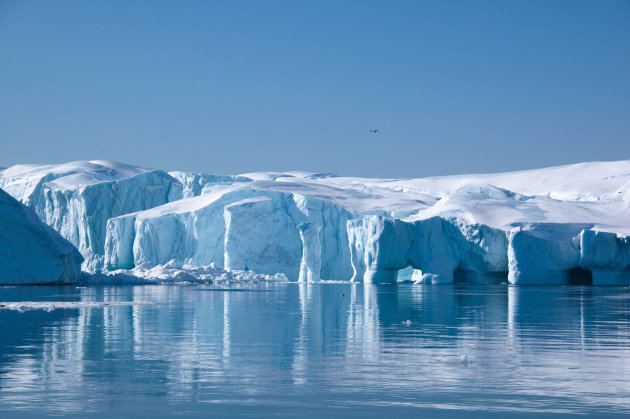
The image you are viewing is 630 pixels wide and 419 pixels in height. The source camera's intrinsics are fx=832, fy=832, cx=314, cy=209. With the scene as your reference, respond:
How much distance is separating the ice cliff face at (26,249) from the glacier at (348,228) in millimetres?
7894

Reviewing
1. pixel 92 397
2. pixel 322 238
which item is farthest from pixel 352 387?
pixel 322 238

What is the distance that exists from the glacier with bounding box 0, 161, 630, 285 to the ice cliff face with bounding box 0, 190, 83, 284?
789 cm

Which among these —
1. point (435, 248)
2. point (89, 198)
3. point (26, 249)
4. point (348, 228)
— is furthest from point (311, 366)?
point (89, 198)

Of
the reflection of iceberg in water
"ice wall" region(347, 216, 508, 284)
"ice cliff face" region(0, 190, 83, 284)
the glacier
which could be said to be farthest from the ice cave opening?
the reflection of iceberg in water

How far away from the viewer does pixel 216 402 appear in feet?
22.2

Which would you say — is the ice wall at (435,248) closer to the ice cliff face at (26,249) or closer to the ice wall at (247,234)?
the ice wall at (247,234)

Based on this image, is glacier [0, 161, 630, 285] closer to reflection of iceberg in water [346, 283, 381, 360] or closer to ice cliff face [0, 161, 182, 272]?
ice cliff face [0, 161, 182, 272]

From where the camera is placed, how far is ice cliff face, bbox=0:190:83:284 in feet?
101

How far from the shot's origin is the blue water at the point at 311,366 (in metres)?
6.64

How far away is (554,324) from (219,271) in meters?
26.4

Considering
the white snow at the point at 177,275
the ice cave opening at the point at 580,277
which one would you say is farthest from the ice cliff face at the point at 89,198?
the ice cave opening at the point at 580,277

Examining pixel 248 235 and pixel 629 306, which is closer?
pixel 629 306

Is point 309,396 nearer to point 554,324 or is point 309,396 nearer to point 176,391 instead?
point 176,391

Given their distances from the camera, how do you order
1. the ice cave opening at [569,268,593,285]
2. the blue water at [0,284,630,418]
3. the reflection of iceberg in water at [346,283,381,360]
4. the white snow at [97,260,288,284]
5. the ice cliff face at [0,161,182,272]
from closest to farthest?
the blue water at [0,284,630,418]
the reflection of iceberg in water at [346,283,381,360]
the white snow at [97,260,288,284]
the ice cave opening at [569,268,593,285]
the ice cliff face at [0,161,182,272]
